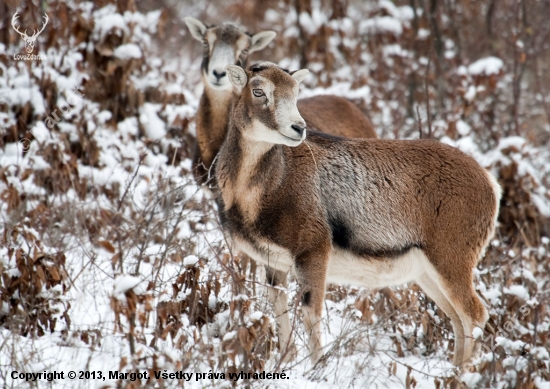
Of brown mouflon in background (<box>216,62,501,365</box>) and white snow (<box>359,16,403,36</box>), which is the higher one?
white snow (<box>359,16,403,36</box>)

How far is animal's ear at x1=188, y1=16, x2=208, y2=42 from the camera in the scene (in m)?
8.18

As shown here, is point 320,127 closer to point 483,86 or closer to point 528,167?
point 528,167

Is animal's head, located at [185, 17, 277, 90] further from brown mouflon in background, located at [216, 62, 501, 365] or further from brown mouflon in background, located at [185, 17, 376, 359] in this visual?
brown mouflon in background, located at [216, 62, 501, 365]

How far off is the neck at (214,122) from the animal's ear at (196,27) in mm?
995

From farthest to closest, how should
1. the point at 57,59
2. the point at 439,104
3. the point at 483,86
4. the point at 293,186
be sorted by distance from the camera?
the point at 439,104 → the point at 483,86 → the point at 57,59 → the point at 293,186

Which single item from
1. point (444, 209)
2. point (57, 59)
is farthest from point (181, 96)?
point (444, 209)

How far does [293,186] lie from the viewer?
5613mm

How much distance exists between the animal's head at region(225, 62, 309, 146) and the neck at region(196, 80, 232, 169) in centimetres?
179

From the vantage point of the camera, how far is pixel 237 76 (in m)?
5.64

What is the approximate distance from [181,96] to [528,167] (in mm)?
5091

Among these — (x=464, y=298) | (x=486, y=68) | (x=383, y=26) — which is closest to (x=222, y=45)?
(x=464, y=298)

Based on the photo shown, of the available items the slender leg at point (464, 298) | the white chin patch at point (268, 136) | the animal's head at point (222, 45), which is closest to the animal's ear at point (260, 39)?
the animal's head at point (222, 45)

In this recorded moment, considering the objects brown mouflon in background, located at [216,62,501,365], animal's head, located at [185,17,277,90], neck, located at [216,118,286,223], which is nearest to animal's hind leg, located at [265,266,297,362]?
brown mouflon in background, located at [216,62,501,365]

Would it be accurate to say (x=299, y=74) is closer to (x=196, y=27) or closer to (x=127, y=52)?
(x=196, y=27)
